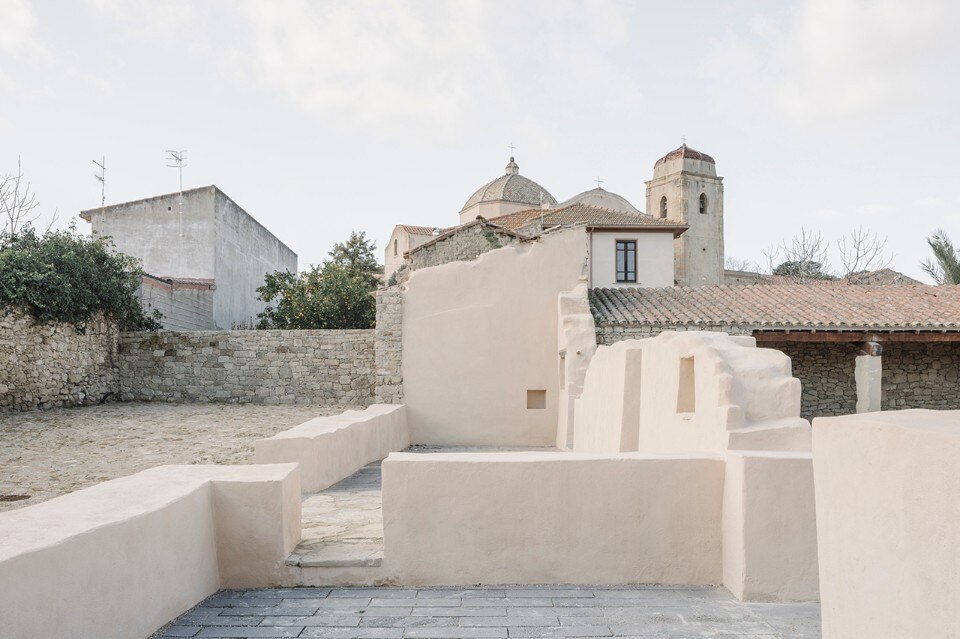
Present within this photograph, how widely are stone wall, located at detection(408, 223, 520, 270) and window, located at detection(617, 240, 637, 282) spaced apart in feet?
23.3

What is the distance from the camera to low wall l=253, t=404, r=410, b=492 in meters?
6.80

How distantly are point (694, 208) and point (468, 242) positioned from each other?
2243cm

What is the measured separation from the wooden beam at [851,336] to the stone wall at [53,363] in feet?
46.4

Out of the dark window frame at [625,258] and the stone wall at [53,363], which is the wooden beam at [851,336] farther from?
the stone wall at [53,363]

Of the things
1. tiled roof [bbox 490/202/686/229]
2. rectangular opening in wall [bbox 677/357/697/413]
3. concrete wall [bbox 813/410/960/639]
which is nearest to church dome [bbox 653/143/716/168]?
tiled roof [bbox 490/202/686/229]

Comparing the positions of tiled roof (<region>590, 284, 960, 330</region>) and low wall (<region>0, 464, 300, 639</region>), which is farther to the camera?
tiled roof (<region>590, 284, 960, 330</region>)

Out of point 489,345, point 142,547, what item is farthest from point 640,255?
point 142,547

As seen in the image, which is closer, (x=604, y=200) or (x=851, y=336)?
(x=851, y=336)

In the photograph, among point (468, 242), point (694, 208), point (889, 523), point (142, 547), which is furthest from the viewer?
point (694, 208)

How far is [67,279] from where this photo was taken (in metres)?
14.2

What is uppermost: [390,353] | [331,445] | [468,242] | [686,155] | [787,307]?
[686,155]

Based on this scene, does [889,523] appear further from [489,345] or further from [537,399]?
[537,399]

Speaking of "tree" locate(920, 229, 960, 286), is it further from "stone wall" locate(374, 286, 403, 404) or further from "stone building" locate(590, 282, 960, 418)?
"stone wall" locate(374, 286, 403, 404)

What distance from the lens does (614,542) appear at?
13.4 feet
